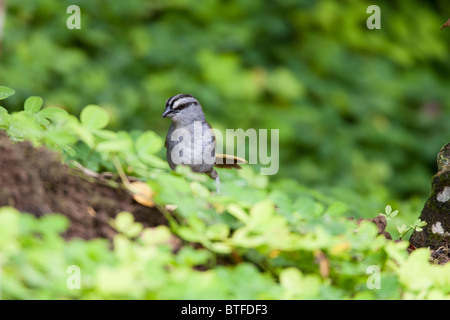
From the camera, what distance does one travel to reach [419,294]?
2.45m

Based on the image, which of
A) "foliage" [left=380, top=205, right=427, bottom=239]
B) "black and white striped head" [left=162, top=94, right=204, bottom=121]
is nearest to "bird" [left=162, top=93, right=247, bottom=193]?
"black and white striped head" [left=162, top=94, right=204, bottom=121]

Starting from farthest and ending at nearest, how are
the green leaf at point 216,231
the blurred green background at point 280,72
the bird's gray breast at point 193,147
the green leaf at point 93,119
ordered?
the blurred green background at point 280,72 → the bird's gray breast at point 193,147 → the green leaf at point 93,119 → the green leaf at point 216,231

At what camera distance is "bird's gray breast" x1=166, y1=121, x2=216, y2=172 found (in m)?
3.93

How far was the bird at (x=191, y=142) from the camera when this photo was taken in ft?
12.9

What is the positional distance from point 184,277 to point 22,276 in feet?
1.45

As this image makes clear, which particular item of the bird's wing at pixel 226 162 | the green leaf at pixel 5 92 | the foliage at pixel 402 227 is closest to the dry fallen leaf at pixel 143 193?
the green leaf at pixel 5 92

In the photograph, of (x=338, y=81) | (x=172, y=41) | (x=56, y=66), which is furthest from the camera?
(x=338, y=81)

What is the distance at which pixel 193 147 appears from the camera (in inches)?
158

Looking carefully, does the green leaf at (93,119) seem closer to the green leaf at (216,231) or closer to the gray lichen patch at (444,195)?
the green leaf at (216,231)

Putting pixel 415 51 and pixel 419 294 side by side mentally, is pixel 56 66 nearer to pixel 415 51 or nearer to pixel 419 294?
pixel 415 51

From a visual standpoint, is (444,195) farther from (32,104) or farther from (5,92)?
(5,92)

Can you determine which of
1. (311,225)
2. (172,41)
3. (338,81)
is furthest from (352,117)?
(311,225)

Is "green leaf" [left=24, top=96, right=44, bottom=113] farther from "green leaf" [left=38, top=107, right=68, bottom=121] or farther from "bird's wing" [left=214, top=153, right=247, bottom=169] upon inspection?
"bird's wing" [left=214, top=153, right=247, bottom=169]

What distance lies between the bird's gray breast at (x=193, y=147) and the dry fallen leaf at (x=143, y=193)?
3.73ft
